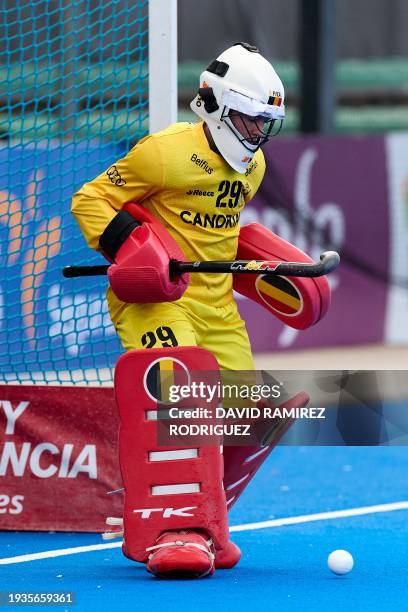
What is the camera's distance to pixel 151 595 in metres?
5.04

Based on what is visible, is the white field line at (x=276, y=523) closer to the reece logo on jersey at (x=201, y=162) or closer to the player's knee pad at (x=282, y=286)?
the player's knee pad at (x=282, y=286)

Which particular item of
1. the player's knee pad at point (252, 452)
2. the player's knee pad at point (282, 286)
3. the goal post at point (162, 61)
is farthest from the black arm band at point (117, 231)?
the goal post at point (162, 61)

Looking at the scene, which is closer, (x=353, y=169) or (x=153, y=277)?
(x=153, y=277)

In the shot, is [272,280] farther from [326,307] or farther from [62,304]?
[62,304]

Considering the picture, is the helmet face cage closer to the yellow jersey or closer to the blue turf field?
the yellow jersey

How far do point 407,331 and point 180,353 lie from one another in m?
7.42

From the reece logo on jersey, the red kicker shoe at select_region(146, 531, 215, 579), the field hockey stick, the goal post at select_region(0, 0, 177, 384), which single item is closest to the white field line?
the red kicker shoe at select_region(146, 531, 215, 579)

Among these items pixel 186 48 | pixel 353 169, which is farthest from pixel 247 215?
pixel 186 48

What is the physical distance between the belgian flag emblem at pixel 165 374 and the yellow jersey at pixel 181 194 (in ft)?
1.09

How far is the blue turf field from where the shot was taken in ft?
16.3

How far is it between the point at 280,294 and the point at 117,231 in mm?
816

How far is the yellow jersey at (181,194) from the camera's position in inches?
210

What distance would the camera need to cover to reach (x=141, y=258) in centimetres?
517

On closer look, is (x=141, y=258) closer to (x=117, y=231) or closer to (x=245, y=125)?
(x=117, y=231)
